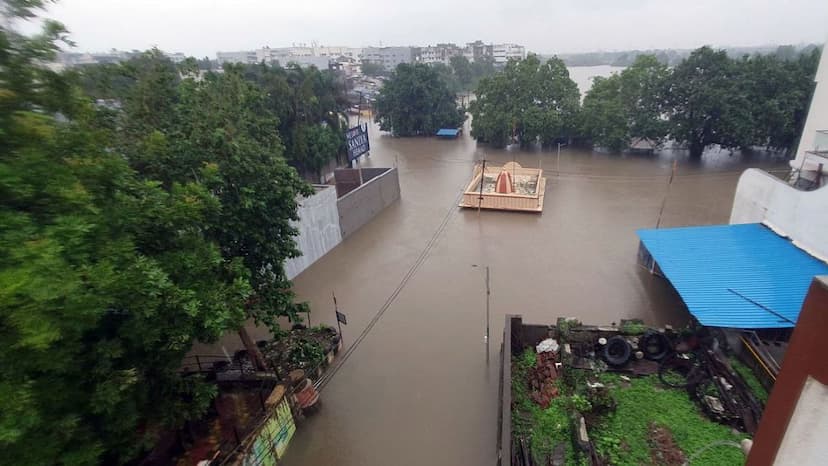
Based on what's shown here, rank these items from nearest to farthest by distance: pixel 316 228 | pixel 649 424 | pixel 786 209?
1. pixel 649 424
2. pixel 786 209
3. pixel 316 228

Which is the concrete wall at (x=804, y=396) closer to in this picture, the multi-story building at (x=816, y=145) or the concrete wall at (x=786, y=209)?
the concrete wall at (x=786, y=209)

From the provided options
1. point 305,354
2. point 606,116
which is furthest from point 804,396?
point 606,116

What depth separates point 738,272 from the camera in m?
8.58

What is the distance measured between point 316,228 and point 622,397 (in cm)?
911

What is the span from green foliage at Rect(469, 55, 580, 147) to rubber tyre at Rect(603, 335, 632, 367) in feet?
61.0

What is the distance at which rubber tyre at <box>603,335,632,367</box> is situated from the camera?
24.7 feet

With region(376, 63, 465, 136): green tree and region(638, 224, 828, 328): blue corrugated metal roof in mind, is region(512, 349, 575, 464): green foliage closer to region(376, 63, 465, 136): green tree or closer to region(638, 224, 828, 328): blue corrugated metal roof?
region(638, 224, 828, 328): blue corrugated metal roof

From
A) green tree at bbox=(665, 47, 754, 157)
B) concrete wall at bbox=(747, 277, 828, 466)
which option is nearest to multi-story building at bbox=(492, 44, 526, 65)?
green tree at bbox=(665, 47, 754, 157)

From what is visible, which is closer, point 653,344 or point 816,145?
point 653,344

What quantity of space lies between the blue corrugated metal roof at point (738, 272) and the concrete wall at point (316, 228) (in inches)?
361

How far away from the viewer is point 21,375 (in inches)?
125

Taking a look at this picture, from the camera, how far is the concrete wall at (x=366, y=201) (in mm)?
14344

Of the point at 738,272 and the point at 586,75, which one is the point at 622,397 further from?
the point at 586,75

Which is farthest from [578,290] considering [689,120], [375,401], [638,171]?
[689,120]
